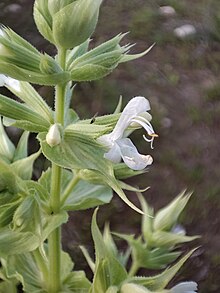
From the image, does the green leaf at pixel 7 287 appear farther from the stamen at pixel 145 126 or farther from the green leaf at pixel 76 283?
the stamen at pixel 145 126

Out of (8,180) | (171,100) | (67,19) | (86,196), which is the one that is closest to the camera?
(67,19)

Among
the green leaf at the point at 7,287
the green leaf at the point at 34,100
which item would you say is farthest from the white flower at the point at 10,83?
the green leaf at the point at 7,287

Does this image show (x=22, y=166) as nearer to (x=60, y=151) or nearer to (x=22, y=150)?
(x=22, y=150)

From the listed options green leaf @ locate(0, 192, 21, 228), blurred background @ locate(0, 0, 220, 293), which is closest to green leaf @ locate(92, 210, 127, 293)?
green leaf @ locate(0, 192, 21, 228)

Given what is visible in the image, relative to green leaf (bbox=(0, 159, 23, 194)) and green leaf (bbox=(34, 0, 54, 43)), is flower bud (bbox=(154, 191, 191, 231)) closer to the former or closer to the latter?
green leaf (bbox=(0, 159, 23, 194))

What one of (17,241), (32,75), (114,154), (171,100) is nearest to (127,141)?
(114,154)

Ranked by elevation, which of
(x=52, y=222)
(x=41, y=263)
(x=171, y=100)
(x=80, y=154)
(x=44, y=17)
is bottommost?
(x=171, y=100)

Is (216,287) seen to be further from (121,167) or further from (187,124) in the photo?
(121,167)
